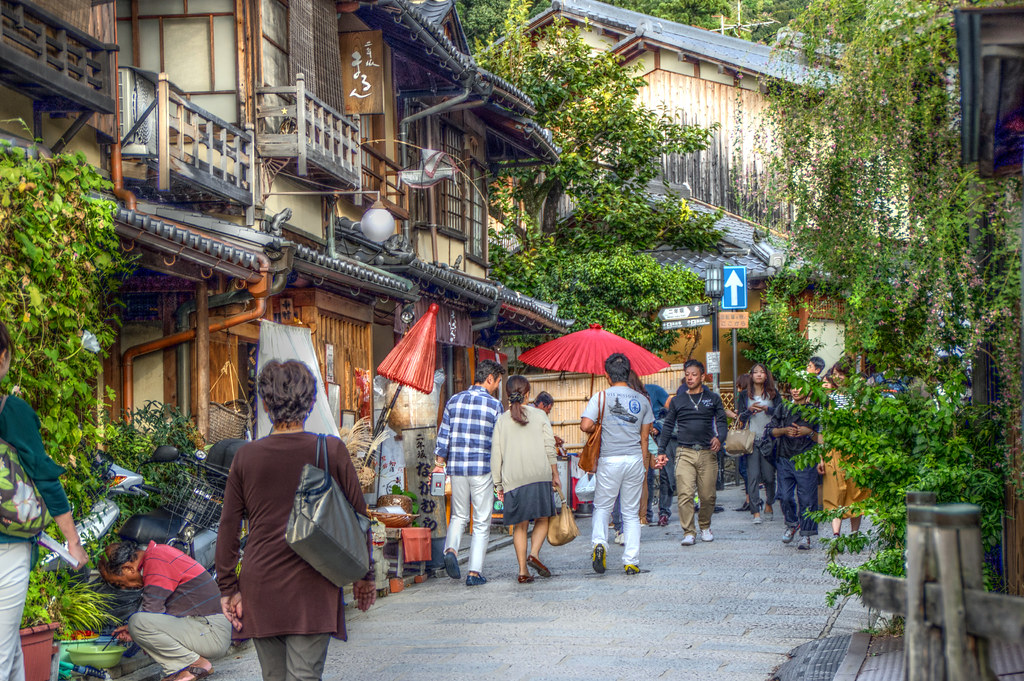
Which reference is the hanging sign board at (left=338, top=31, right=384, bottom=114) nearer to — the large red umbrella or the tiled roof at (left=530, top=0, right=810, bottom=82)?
the large red umbrella

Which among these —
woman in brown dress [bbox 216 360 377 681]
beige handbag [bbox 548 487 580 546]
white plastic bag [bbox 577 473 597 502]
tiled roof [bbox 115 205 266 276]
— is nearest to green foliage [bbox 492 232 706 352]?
white plastic bag [bbox 577 473 597 502]

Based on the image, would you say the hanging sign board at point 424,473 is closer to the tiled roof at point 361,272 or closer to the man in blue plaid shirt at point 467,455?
the man in blue plaid shirt at point 467,455

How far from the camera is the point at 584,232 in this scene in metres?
25.6

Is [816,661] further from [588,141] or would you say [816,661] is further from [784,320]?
[588,141]

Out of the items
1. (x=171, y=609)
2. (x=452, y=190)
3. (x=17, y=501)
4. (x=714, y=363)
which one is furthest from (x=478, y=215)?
(x=17, y=501)

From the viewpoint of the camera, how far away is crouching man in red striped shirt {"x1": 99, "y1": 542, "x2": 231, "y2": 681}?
285 inches

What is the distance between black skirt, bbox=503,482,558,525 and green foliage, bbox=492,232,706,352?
12.1 meters

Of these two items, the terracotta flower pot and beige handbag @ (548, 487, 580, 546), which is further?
beige handbag @ (548, 487, 580, 546)

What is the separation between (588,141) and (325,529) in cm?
2122

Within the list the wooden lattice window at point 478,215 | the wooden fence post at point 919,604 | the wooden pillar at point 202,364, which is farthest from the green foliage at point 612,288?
the wooden fence post at point 919,604

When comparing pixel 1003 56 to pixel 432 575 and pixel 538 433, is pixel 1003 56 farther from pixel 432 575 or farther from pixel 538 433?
pixel 432 575

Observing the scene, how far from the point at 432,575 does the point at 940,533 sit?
29.3ft

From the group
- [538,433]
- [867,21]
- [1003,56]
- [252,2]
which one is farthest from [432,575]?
[1003,56]

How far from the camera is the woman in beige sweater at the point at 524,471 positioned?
11.3 m
